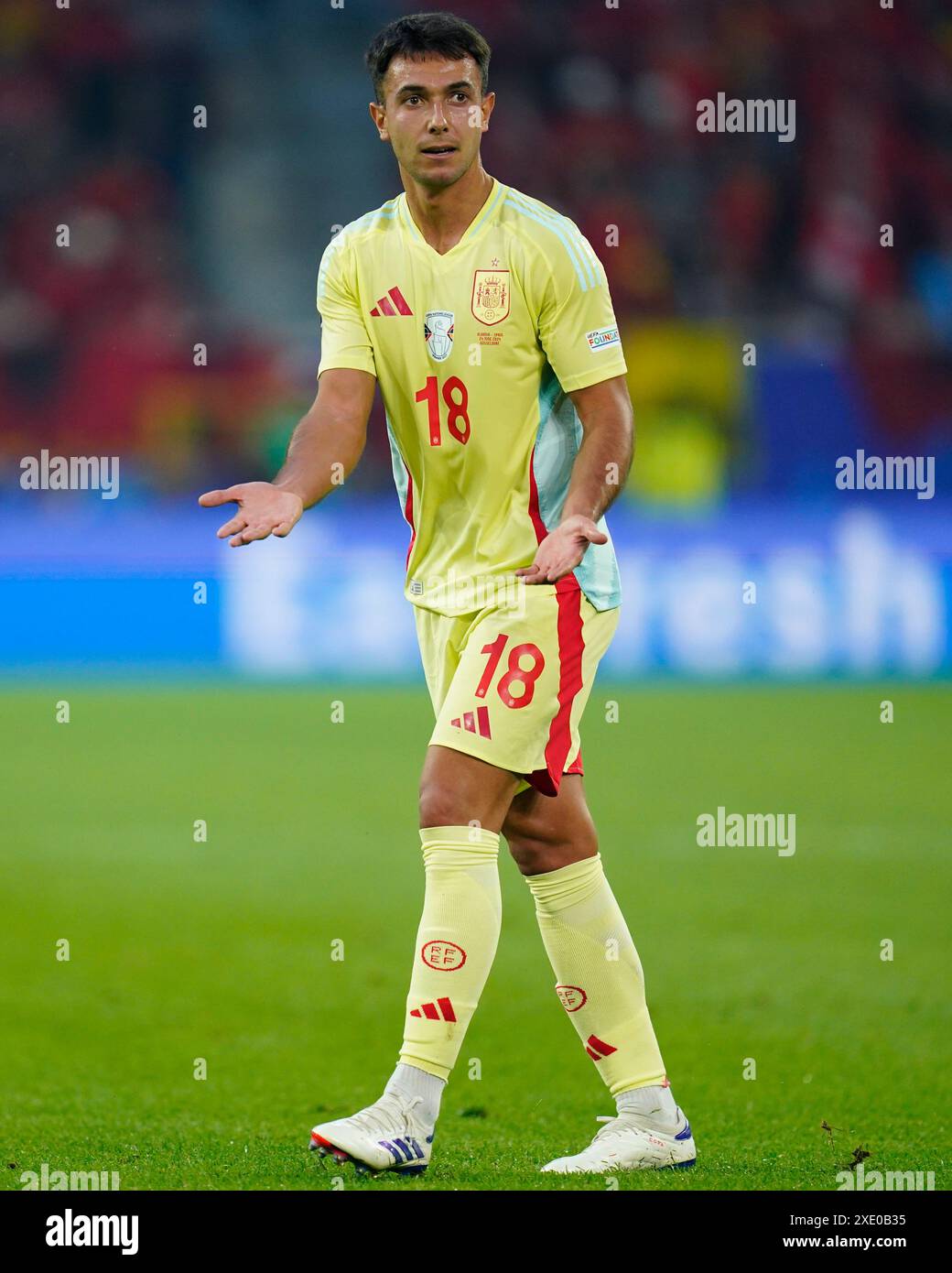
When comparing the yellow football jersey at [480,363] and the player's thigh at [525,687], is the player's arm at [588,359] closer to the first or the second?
the yellow football jersey at [480,363]

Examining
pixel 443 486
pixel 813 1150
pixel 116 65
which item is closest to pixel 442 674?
pixel 443 486

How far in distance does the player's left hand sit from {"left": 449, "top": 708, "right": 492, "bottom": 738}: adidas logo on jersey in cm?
31

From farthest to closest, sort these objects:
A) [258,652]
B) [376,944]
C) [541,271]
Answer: [258,652]
[376,944]
[541,271]

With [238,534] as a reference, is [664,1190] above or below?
below

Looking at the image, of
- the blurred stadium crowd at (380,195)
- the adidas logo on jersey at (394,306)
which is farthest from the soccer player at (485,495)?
the blurred stadium crowd at (380,195)

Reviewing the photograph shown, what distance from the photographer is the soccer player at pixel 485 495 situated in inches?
138

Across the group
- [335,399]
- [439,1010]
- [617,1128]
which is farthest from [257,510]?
[617,1128]

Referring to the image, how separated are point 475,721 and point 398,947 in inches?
109

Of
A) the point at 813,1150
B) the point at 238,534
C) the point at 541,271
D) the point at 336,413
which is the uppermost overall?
the point at 541,271

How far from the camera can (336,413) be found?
3.74 metres

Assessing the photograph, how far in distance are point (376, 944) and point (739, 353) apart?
9.65 metres

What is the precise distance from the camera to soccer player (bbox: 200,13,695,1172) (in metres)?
3.52

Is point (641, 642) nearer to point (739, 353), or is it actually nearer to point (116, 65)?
point (739, 353)

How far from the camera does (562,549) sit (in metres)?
Result: 3.32
